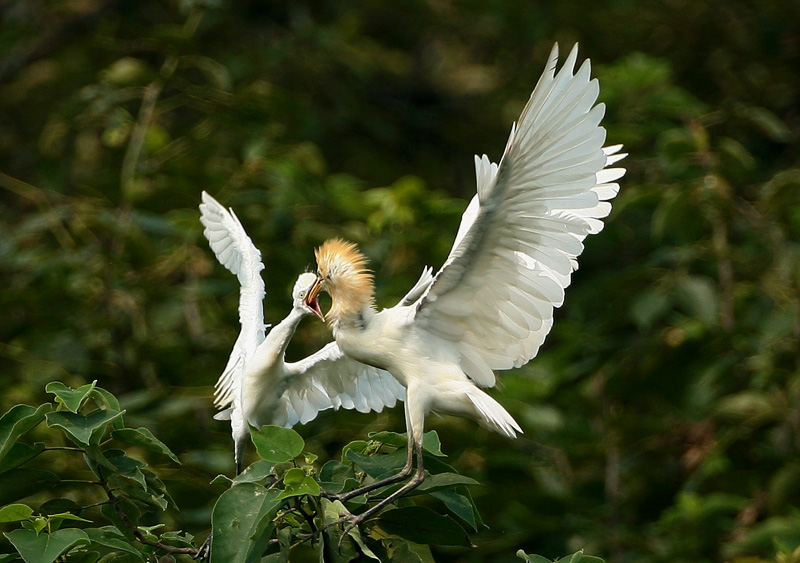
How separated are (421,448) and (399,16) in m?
6.63

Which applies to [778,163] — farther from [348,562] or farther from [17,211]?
[348,562]

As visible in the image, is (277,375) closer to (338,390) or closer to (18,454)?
(338,390)

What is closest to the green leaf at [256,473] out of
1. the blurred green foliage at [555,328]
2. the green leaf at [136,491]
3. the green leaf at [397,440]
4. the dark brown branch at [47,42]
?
the green leaf at [136,491]

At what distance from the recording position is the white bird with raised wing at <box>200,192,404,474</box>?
3.13 m

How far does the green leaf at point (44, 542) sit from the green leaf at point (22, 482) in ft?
0.88

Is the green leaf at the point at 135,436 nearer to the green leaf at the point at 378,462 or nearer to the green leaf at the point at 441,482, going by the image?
the green leaf at the point at 378,462

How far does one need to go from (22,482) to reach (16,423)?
299mm

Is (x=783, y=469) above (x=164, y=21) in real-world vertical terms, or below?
below

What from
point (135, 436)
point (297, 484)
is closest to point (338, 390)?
point (135, 436)

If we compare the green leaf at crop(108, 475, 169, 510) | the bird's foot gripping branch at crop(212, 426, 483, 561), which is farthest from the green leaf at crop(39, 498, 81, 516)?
the bird's foot gripping branch at crop(212, 426, 483, 561)

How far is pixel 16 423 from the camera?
7.39 ft

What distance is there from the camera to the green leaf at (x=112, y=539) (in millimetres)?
2217

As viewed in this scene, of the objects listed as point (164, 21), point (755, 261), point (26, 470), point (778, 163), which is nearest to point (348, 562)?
point (26, 470)

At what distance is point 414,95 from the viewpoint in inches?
353
